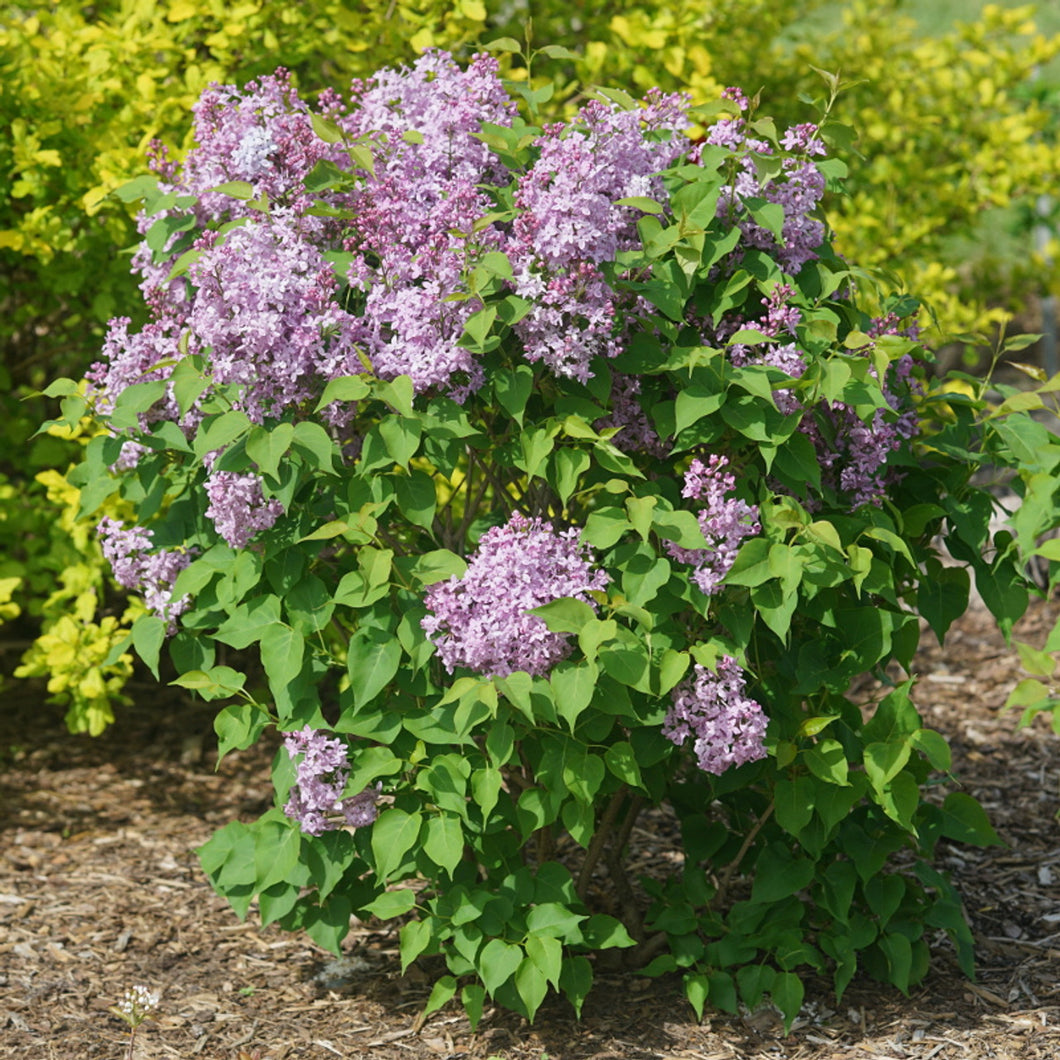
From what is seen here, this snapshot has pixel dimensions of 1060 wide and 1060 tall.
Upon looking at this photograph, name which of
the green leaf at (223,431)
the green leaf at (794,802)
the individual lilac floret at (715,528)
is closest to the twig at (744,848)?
the green leaf at (794,802)

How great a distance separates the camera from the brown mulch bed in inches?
118

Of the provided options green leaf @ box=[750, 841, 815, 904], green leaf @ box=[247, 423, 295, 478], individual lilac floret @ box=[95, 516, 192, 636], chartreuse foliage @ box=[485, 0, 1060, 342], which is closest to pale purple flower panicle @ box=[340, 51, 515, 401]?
green leaf @ box=[247, 423, 295, 478]

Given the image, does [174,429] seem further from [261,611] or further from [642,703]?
[642,703]

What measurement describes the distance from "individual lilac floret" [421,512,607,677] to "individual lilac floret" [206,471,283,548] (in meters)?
0.40

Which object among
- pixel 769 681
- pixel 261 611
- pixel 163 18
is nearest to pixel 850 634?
pixel 769 681

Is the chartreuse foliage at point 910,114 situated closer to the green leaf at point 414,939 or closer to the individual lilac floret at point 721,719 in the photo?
the individual lilac floret at point 721,719

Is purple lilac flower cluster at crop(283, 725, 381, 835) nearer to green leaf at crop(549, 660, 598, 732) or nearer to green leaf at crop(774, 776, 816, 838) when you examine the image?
green leaf at crop(549, 660, 598, 732)

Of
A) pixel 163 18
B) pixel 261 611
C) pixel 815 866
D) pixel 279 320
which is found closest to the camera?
pixel 279 320

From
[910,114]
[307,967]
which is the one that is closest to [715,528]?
[307,967]

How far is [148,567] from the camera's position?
298cm

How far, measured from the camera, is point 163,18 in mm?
4273

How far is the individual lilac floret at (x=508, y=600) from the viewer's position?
8.02 ft

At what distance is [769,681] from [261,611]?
1.04 meters

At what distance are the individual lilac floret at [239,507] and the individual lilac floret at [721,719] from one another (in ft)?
2.90
